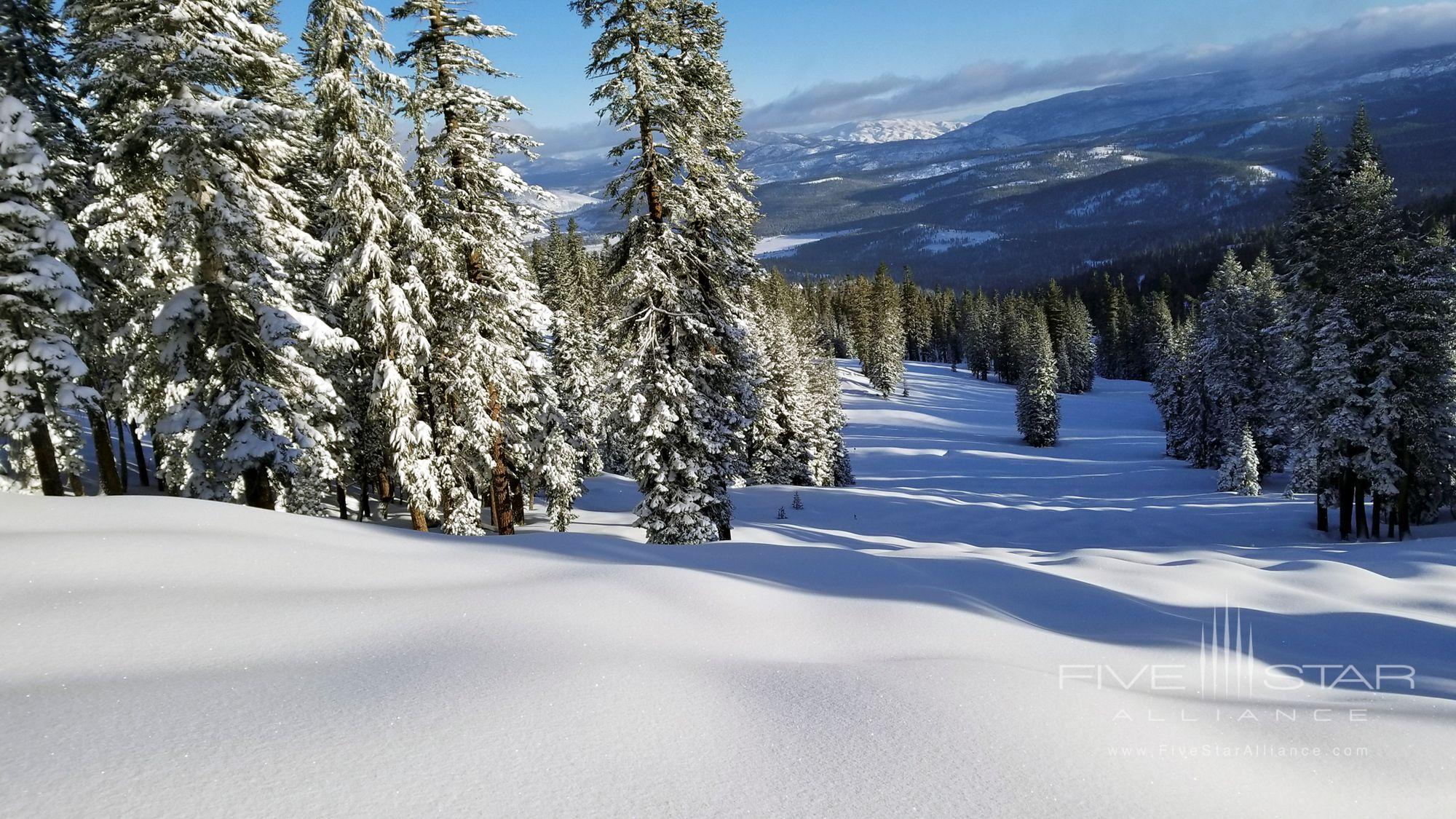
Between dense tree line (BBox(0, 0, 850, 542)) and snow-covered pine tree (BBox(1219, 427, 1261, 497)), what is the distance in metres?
34.7

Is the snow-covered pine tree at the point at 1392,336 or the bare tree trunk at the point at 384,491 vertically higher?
the snow-covered pine tree at the point at 1392,336

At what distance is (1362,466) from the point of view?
87.0ft

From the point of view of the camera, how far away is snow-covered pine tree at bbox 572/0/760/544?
50.9ft

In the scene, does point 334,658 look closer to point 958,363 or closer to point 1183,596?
point 1183,596

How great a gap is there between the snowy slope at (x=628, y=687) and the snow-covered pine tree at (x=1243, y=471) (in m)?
36.2

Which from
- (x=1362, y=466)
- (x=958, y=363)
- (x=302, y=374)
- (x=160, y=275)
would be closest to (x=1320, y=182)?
(x=1362, y=466)

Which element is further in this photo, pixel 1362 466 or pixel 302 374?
pixel 1362 466

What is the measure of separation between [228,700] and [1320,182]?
40.0 m

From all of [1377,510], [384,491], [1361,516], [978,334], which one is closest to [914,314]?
[978,334]

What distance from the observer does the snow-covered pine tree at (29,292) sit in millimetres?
12930

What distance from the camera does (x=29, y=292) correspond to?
13.3 metres

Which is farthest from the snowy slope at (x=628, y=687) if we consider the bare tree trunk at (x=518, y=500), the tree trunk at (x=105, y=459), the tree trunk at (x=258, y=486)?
the bare tree trunk at (x=518, y=500)

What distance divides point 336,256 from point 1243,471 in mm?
45376

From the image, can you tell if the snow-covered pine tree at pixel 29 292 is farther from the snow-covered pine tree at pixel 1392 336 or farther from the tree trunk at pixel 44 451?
the snow-covered pine tree at pixel 1392 336
